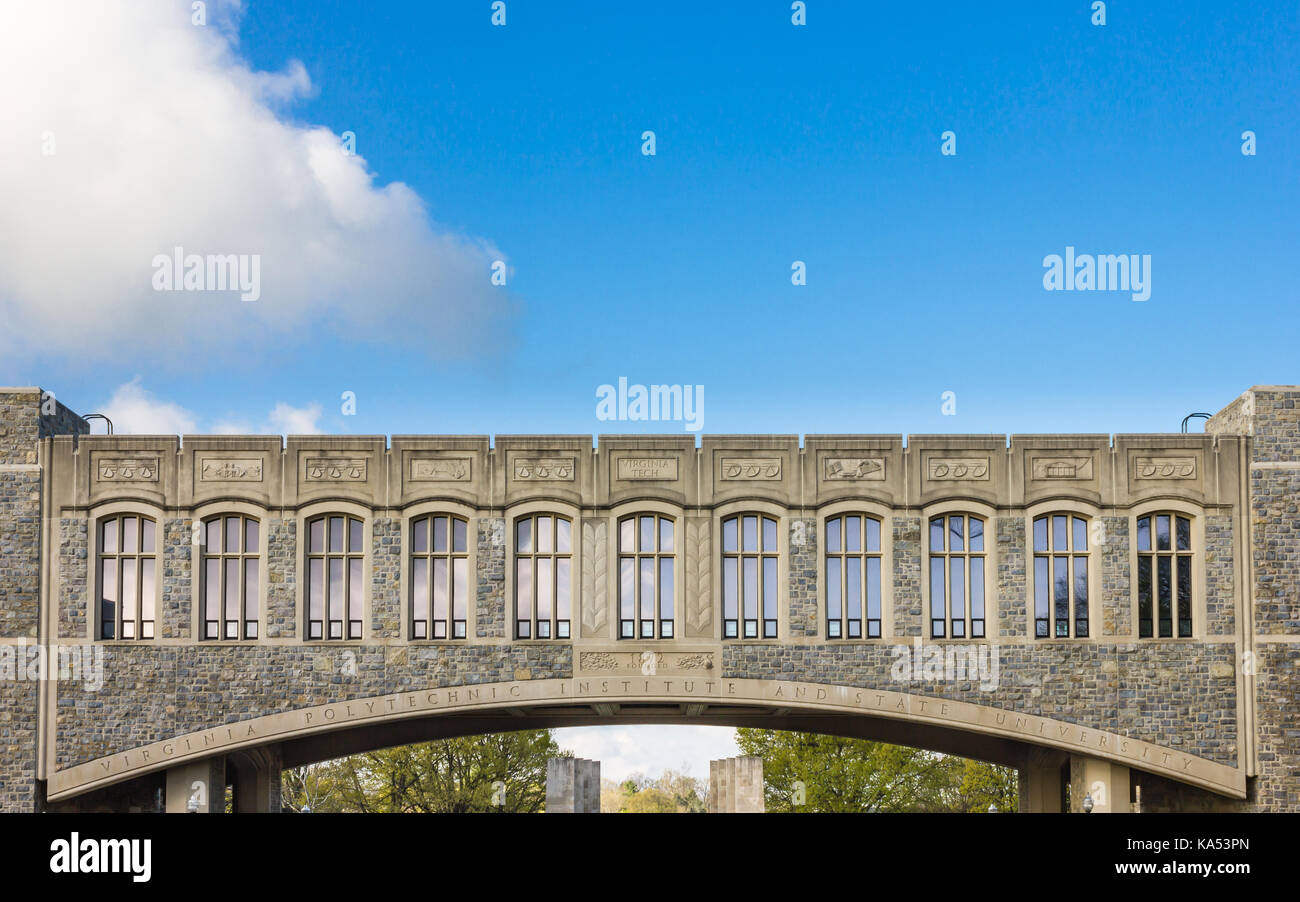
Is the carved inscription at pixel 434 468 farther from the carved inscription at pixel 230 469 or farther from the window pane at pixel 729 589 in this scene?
the window pane at pixel 729 589

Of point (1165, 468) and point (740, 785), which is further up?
point (1165, 468)

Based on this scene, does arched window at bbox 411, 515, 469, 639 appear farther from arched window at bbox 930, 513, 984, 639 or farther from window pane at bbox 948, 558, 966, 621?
window pane at bbox 948, 558, 966, 621

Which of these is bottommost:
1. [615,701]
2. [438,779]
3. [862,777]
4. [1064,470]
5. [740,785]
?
[438,779]

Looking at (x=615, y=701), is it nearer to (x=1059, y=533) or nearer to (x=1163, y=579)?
(x=1059, y=533)

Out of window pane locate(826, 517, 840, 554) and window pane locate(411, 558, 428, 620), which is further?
window pane locate(826, 517, 840, 554)

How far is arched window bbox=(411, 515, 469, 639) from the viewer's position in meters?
28.4

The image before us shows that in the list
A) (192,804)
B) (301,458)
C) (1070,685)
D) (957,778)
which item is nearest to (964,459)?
(1070,685)

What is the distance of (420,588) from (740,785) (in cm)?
1129

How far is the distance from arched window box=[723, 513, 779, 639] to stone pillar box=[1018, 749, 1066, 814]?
8.59 m

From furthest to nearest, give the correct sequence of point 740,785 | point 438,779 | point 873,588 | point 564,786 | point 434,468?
point 438,779 < point 740,785 < point 564,786 < point 434,468 < point 873,588

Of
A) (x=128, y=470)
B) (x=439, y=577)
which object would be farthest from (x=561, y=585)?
(x=128, y=470)

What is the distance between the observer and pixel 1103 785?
28.2 meters

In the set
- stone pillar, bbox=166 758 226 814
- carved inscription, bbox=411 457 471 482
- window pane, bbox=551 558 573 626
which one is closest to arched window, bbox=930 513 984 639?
window pane, bbox=551 558 573 626

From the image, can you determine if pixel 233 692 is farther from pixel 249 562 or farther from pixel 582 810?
pixel 582 810
